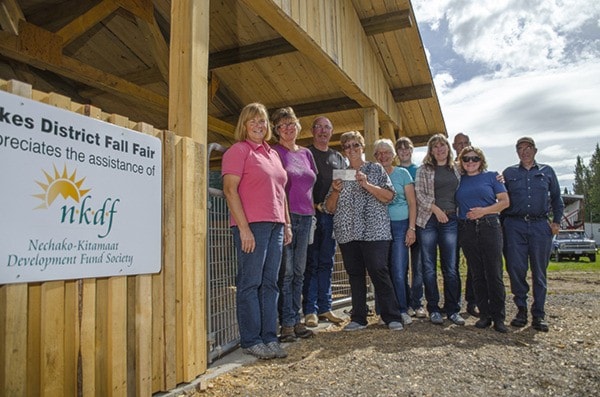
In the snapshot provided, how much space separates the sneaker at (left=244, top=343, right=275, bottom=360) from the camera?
3.54 meters

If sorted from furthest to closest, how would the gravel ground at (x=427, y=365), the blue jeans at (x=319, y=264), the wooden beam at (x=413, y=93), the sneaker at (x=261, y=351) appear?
the wooden beam at (x=413, y=93), the blue jeans at (x=319, y=264), the sneaker at (x=261, y=351), the gravel ground at (x=427, y=365)

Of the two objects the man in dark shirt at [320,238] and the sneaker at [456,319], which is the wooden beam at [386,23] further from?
the sneaker at [456,319]

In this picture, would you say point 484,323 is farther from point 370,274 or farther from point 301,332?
point 301,332

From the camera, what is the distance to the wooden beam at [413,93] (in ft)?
28.1

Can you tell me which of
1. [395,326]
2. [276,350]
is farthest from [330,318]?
[276,350]

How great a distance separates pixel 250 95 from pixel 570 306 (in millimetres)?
6181

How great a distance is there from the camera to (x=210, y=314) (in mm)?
3508

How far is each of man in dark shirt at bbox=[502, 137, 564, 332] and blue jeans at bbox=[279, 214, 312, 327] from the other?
2322mm

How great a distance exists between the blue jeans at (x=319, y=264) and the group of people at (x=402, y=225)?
0.01 m

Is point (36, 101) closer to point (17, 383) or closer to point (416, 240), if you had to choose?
point (17, 383)

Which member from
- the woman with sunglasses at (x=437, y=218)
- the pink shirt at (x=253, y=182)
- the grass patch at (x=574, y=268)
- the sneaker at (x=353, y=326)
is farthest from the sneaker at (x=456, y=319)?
the grass patch at (x=574, y=268)

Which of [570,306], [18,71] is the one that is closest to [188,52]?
[18,71]

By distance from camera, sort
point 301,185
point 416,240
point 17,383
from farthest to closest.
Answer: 1. point 416,240
2. point 301,185
3. point 17,383

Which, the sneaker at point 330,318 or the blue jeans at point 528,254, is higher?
the blue jeans at point 528,254
